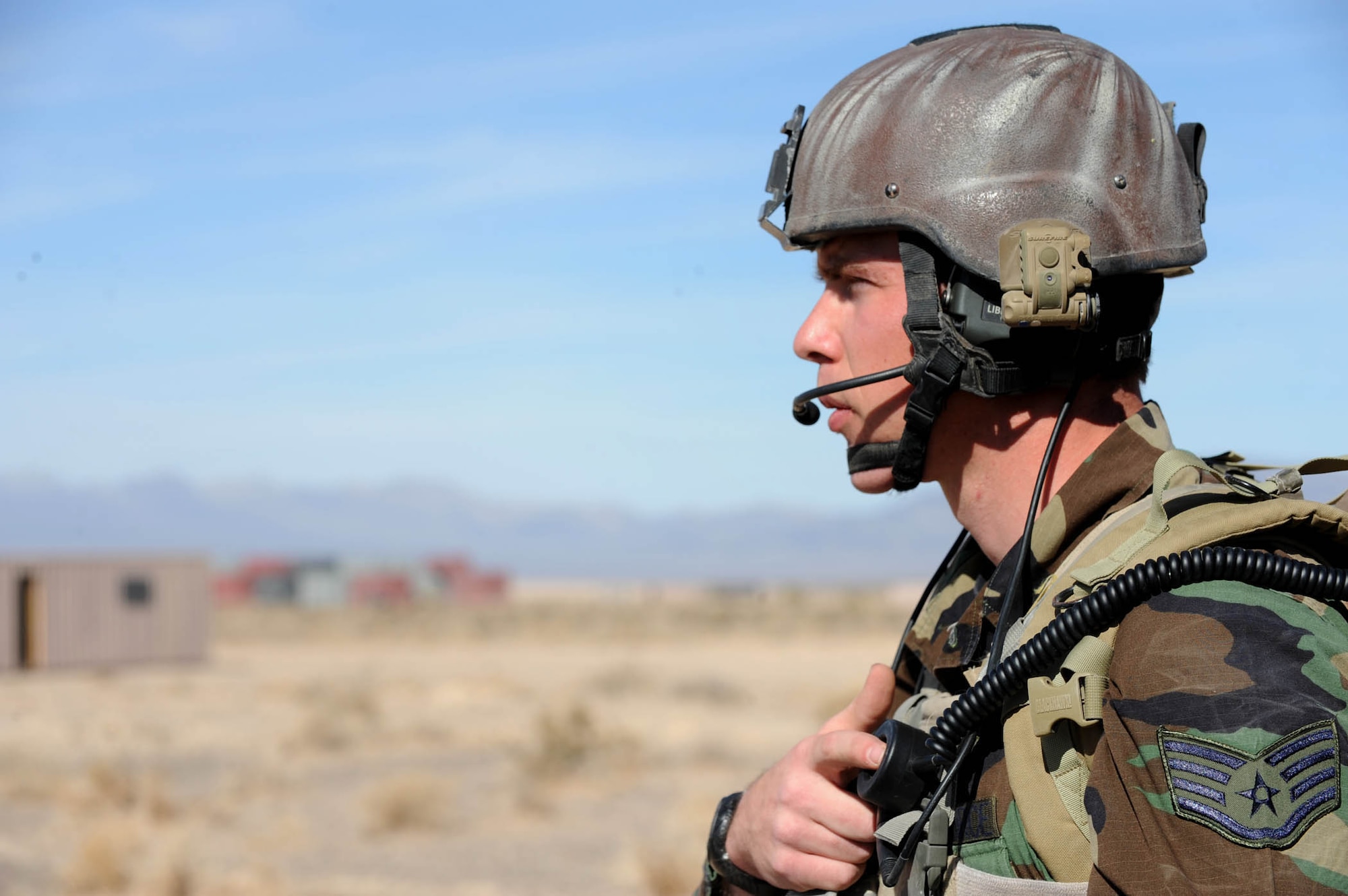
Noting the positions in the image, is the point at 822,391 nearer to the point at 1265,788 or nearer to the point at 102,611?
the point at 1265,788

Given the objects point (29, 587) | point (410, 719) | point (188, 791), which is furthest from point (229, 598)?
point (188, 791)

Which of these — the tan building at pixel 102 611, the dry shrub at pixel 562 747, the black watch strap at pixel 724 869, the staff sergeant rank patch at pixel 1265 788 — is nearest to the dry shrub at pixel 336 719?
the dry shrub at pixel 562 747

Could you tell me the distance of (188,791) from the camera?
49.3 ft

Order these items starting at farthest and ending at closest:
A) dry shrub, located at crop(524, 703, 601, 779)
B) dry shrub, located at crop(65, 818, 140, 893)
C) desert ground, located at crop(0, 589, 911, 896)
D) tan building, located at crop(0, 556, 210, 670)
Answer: tan building, located at crop(0, 556, 210, 670)
dry shrub, located at crop(524, 703, 601, 779)
desert ground, located at crop(0, 589, 911, 896)
dry shrub, located at crop(65, 818, 140, 893)

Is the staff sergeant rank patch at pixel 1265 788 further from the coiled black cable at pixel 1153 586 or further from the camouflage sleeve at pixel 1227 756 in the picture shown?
the coiled black cable at pixel 1153 586

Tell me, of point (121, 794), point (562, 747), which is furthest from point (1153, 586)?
point (121, 794)

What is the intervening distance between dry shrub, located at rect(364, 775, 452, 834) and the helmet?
432 inches

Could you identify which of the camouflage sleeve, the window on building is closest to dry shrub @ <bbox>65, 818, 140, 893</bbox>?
the camouflage sleeve

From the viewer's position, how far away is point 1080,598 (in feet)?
6.20

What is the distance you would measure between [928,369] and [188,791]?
14.8 m

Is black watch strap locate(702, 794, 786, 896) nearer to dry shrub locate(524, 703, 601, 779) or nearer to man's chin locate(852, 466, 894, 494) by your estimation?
man's chin locate(852, 466, 894, 494)

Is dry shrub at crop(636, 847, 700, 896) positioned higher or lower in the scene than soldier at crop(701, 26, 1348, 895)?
lower

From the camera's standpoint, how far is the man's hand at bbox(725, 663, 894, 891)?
2250 mm

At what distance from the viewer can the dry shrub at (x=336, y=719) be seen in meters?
18.3
